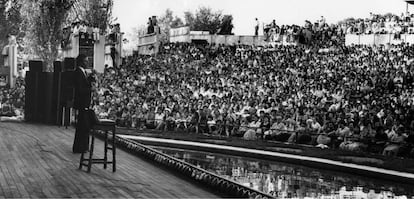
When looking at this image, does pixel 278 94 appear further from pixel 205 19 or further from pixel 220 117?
pixel 205 19

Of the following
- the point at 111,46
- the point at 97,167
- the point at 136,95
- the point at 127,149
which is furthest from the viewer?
the point at 111,46

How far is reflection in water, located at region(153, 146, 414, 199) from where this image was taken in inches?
508

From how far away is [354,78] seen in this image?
23984mm

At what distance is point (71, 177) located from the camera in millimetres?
9594

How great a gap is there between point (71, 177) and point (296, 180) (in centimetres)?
654

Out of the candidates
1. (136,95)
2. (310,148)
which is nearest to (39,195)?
(310,148)

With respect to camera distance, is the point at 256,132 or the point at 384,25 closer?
the point at 256,132

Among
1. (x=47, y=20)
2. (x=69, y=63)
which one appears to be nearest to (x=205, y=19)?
(x=47, y=20)

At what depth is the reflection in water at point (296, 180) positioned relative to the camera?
1290 cm

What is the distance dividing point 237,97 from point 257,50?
10210 mm

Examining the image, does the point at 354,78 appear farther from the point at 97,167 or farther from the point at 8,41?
the point at 8,41

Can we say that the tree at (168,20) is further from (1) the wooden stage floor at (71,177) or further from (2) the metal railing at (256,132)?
(1) the wooden stage floor at (71,177)

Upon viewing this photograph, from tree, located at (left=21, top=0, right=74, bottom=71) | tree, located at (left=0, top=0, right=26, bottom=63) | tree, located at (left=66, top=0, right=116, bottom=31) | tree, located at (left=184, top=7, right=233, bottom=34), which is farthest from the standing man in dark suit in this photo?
tree, located at (left=184, top=7, right=233, bottom=34)

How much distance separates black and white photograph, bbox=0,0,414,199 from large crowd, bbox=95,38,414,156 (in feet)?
0.19
